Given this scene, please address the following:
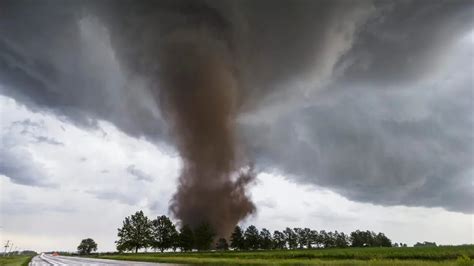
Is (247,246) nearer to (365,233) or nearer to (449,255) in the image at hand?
(365,233)

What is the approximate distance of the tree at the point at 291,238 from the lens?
187 m

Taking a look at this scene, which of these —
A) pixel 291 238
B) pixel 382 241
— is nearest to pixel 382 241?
pixel 382 241

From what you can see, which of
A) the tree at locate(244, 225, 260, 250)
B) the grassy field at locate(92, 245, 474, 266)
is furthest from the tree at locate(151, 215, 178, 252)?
the grassy field at locate(92, 245, 474, 266)

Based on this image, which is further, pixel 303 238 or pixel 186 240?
pixel 303 238

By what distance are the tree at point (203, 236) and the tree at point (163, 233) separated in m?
8.25

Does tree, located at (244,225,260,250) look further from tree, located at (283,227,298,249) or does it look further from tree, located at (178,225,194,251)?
tree, located at (283,227,298,249)

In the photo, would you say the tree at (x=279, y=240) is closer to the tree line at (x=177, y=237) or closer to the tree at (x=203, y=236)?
the tree line at (x=177, y=237)

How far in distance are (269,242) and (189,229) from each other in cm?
4201

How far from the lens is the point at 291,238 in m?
189

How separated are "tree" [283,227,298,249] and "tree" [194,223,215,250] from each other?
59.7m

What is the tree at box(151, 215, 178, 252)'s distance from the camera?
130250 mm

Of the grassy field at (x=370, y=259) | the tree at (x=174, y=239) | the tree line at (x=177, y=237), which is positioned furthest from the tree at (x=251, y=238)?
the grassy field at (x=370, y=259)

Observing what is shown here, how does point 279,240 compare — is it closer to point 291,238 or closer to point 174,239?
point 291,238

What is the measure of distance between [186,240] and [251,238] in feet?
103
